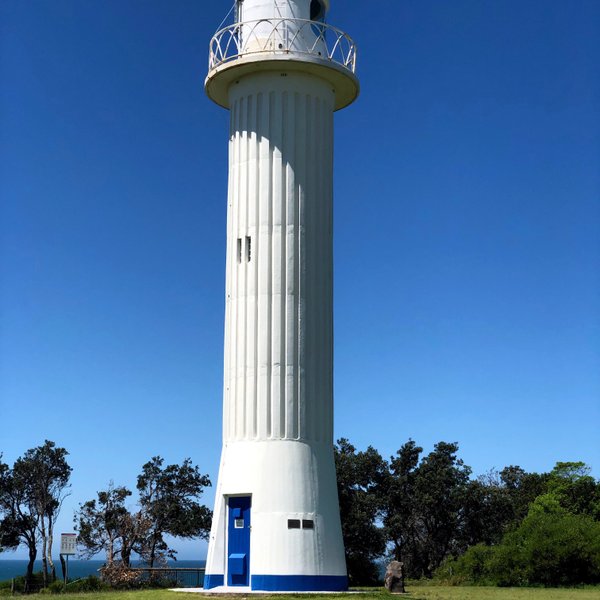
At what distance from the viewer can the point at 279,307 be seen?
27.2 meters

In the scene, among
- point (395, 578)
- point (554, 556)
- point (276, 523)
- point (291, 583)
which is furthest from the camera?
point (554, 556)

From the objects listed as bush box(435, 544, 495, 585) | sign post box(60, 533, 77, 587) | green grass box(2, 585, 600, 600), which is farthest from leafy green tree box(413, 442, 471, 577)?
sign post box(60, 533, 77, 587)

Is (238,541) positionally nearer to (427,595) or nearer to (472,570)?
(427,595)

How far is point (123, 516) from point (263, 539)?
60.5 feet

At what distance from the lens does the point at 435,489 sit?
49906 millimetres

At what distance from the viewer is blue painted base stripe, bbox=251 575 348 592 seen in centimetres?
2516

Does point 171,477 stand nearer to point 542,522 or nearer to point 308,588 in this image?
point 542,522

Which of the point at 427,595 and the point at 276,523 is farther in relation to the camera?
the point at 427,595

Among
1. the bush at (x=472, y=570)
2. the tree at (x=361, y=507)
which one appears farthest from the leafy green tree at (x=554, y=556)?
the tree at (x=361, y=507)

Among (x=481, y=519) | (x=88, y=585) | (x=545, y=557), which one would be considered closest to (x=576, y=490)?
(x=481, y=519)

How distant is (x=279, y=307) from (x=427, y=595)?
9695mm

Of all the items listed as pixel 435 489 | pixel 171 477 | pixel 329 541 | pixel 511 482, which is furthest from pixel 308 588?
pixel 511 482

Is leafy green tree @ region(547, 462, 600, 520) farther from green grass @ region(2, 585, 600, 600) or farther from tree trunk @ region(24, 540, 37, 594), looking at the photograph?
tree trunk @ region(24, 540, 37, 594)

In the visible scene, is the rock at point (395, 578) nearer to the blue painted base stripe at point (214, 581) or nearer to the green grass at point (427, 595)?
the green grass at point (427, 595)
